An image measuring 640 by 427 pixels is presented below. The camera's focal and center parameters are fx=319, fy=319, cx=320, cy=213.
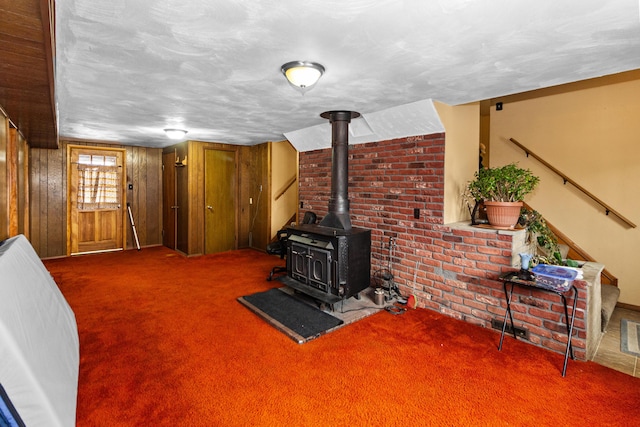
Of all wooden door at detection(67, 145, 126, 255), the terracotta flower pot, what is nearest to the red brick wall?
the terracotta flower pot

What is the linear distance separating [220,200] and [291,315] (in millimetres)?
3493

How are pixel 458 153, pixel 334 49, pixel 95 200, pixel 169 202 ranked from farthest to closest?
1. pixel 169 202
2. pixel 95 200
3. pixel 458 153
4. pixel 334 49

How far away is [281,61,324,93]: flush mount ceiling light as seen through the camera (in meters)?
2.13

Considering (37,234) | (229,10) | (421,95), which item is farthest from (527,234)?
(37,234)

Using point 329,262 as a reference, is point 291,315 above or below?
below

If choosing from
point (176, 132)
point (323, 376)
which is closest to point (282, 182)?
point (176, 132)

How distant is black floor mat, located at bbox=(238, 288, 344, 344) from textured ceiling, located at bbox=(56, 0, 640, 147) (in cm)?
205

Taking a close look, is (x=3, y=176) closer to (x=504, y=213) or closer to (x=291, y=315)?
(x=291, y=315)

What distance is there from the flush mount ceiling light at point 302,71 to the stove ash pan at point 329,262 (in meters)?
1.51

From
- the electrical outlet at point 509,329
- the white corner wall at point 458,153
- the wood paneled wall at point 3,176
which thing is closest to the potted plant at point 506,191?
the white corner wall at point 458,153

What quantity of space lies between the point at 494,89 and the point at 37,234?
270 inches

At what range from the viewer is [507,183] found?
2.91 metres

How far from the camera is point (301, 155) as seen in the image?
16.1ft

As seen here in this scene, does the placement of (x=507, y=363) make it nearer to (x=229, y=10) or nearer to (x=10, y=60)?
(x=229, y=10)
